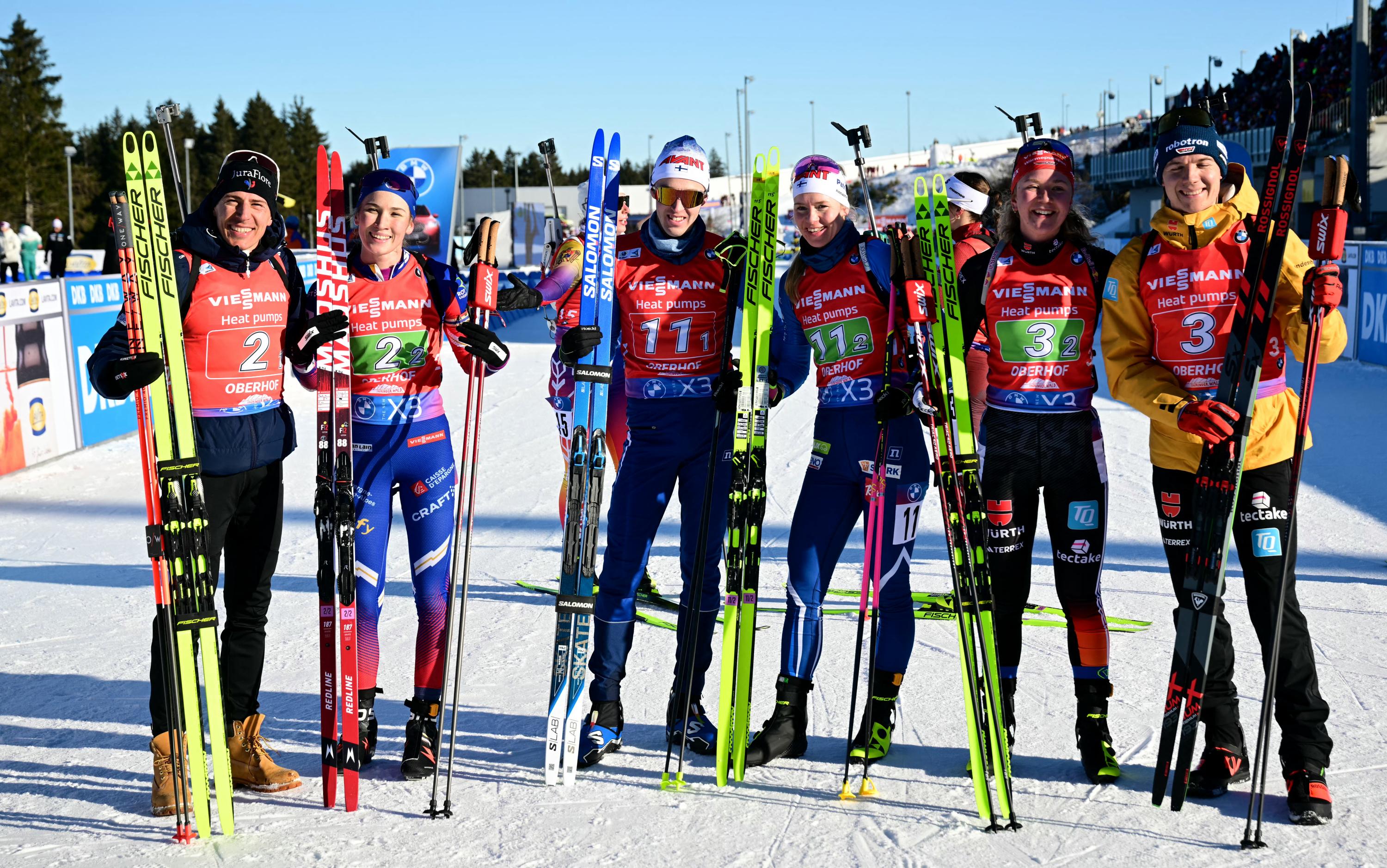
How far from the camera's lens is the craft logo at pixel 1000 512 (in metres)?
3.55

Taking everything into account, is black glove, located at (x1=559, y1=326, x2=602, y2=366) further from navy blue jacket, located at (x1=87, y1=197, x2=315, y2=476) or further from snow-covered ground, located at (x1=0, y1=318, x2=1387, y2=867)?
snow-covered ground, located at (x1=0, y1=318, x2=1387, y2=867)

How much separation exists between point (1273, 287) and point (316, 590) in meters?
4.97

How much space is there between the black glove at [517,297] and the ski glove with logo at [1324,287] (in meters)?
2.39

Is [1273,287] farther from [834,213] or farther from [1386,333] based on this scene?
[1386,333]

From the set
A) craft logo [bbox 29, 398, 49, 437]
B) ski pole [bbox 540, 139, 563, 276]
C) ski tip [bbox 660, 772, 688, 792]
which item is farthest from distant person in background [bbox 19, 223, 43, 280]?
ski tip [bbox 660, 772, 688, 792]

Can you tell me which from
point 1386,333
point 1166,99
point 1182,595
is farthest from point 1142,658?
point 1166,99

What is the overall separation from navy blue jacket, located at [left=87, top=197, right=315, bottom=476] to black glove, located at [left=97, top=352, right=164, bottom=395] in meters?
0.14

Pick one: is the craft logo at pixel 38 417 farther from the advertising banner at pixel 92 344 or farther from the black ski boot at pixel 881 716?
the black ski boot at pixel 881 716

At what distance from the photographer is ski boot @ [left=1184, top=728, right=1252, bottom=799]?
3449 millimetres

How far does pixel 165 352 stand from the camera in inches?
129

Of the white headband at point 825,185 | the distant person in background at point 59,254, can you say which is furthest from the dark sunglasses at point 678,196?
the distant person in background at point 59,254

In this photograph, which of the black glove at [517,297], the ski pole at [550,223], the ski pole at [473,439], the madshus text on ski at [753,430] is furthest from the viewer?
the ski pole at [550,223]

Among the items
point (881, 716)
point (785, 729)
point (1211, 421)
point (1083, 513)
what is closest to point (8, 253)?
point (785, 729)

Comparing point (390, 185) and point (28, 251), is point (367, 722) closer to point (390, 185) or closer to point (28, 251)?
point (390, 185)
